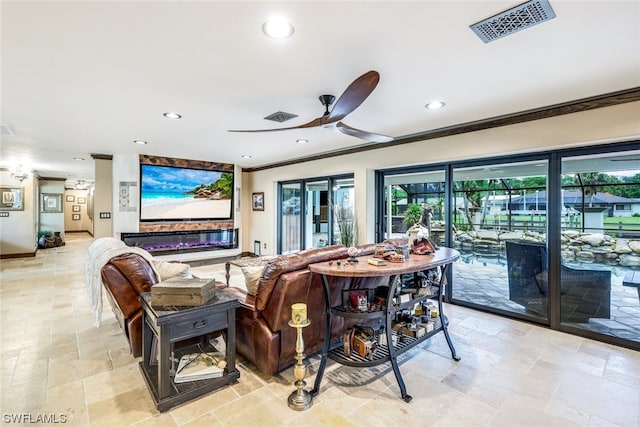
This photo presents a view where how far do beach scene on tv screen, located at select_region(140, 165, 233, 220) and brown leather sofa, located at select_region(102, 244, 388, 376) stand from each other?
4.44m

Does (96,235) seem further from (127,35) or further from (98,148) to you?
(127,35)

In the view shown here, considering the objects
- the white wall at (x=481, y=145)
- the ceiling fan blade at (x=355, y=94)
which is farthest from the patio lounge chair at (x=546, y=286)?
the ceiling fan blade at (x=355, y=94)

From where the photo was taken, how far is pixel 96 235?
6219 mm

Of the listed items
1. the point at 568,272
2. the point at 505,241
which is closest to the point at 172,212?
the point at 505,241

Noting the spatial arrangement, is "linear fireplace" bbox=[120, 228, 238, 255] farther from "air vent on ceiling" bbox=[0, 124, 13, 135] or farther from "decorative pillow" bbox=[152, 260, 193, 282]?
"decorative pillow" bbox=[152, 260, 193, 282]

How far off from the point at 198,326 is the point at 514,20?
9.41 feet

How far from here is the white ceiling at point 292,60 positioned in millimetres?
1754

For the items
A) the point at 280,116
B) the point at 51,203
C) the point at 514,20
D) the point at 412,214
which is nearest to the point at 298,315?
the point at 514,20

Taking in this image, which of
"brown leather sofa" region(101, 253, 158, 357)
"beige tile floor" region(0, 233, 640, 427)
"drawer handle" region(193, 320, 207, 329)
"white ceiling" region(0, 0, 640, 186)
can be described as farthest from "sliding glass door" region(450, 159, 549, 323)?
"brown leather sofa" region(101, 253, 158, 357)

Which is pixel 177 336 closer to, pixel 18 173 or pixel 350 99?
pixel 350 99

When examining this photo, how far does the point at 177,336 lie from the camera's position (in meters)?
2.06

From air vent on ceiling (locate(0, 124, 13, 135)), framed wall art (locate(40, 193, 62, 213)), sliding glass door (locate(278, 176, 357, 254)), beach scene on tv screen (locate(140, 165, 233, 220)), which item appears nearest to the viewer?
air vent on ceiling (locate(0, 124, 13, 135))

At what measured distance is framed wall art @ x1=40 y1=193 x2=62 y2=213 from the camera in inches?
417

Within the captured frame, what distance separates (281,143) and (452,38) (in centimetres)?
354
